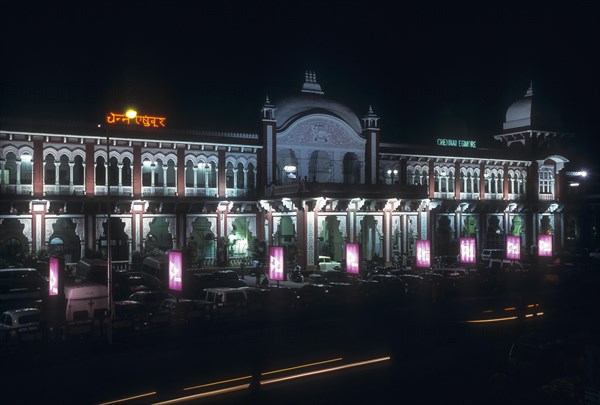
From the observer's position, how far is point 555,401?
14875 mm

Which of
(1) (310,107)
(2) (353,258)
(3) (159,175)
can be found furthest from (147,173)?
(2) (353,258)

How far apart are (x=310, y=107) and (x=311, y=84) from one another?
76.3 inches

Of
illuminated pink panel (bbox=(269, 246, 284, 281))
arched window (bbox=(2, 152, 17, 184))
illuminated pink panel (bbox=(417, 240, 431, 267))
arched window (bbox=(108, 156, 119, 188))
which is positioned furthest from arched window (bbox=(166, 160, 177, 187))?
illuminated pink panel (bbox=(417, 240, 431, 267))

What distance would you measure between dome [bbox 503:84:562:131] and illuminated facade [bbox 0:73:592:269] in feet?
0.43

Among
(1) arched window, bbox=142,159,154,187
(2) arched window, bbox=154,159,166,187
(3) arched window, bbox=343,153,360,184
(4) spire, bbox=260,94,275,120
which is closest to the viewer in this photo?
(1) arched window, bbox=142,159,154,187

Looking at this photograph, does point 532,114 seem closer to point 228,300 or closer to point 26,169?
point 228,300

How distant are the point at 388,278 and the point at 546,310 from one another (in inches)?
362

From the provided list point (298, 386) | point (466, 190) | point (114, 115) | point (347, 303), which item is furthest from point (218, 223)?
point (298, 386)

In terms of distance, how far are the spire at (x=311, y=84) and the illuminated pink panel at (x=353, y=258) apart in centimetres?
1911

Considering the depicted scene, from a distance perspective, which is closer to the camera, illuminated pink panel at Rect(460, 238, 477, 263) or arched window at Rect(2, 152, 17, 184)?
illuminated pink panel at Rect(460, 238, 477, 263)

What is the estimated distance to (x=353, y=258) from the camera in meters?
33.6

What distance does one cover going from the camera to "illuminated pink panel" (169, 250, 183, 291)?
25427mm

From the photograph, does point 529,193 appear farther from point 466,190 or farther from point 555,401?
point 555,401

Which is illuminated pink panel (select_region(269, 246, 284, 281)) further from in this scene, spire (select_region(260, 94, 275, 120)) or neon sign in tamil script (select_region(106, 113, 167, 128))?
spire (select_region(260, 94, 275, 120))
